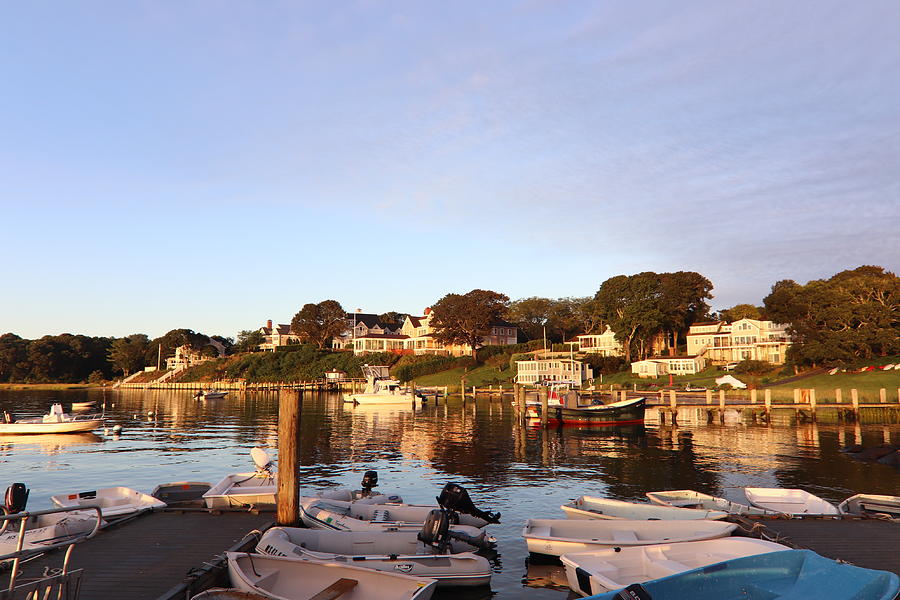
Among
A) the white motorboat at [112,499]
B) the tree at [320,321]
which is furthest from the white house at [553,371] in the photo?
the white motorboat at [112,499]

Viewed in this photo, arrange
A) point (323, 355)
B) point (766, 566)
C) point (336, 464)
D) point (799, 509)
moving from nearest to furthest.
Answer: point (766, 566) < point (799, 509) < point (336, 464) < point (323, 355)

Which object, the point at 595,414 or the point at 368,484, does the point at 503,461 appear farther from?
the point at 595,414

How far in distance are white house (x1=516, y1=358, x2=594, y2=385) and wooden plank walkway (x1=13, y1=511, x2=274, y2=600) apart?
7984 centimetres

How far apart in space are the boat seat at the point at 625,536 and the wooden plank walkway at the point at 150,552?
832 cm

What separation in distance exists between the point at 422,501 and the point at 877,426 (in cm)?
4013

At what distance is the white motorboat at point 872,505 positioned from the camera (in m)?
17.3

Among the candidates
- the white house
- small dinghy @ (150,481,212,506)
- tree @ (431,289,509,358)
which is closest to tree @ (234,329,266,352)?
tree @ (431,289,509,358)

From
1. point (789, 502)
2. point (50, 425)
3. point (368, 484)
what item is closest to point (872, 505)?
point (789, 502)

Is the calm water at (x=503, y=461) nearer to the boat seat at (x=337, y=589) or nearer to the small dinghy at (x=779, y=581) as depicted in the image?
the boat seat at (x=337, y=589)

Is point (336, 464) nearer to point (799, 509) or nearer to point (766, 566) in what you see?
point (799, 509)

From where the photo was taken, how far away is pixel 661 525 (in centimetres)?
1420

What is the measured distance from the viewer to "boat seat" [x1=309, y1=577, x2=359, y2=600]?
10438 mm

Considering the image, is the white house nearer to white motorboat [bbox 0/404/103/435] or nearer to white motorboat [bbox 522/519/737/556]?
white motorboat [bbox 0/404/103/435]

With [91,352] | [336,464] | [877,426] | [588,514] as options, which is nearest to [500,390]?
[877,426]
